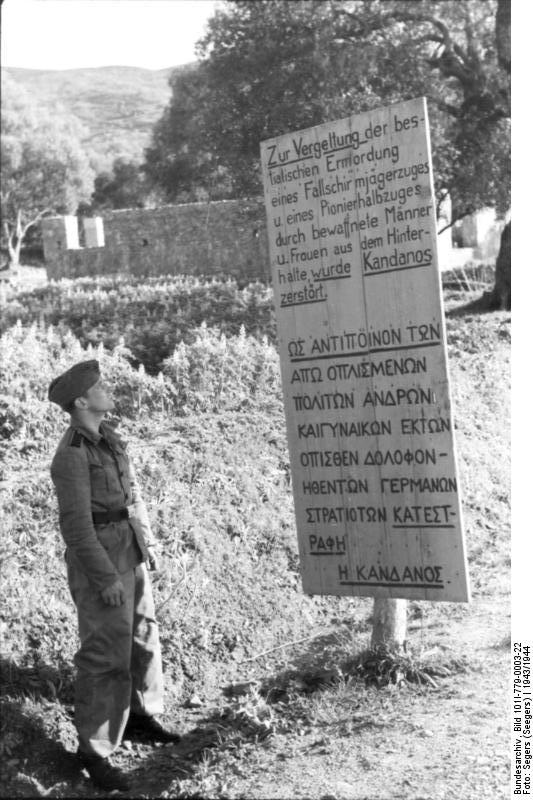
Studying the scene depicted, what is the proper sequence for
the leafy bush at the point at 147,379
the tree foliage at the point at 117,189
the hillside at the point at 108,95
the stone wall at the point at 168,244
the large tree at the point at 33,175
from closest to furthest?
the leafy bush at the point at 147,379 < the stone wall at the point at 168,244 < the large tree at the point at 33,175 < the tree foliage at the point at 117,189 < the hillside at the point at 108,95

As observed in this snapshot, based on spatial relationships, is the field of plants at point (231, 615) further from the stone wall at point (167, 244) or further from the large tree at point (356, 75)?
the stone wall at point (167, 244)

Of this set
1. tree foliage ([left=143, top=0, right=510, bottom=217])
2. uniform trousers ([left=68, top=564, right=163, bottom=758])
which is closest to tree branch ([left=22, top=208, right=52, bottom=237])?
tree foliage ([left=143, top=0, right=510, bottom=217])

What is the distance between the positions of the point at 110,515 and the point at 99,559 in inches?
10.6

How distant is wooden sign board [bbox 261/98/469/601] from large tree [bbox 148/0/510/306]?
1093cm

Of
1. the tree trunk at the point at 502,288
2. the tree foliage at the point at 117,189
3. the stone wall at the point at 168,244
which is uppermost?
the tree foliage at the point at 117,189

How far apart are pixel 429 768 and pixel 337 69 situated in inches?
519

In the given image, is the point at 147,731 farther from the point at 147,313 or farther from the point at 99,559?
the point at 147,313

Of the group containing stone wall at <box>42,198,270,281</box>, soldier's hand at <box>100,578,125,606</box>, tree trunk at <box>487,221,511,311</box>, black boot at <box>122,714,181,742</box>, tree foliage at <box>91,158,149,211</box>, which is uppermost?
tree foliage at <box>91,158,149,211</box>

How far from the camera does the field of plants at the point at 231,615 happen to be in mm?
4645

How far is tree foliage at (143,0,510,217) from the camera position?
15836 mm

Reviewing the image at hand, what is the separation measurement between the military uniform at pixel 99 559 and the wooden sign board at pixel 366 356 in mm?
1014

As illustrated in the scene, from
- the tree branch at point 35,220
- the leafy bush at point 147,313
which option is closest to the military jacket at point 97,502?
the leafy bush at point 147,313

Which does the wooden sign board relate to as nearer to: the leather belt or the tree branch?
the leather belt

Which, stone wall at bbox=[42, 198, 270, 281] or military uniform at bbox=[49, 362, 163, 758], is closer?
military uniform at bbox=[49, 362, 163, 758]
